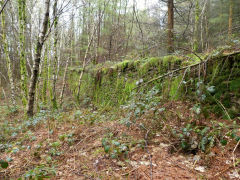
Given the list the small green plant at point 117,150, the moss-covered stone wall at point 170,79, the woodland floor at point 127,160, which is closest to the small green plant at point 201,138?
the woodland floor at point 127,160

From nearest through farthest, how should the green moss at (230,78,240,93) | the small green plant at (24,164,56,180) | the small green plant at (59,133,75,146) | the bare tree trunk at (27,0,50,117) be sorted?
the small green plant at (24,164,56,180), the green moss at (230,78,240,93), the small green plant at (59,133,75,146), the bare tree trunk at (27,0,50,117)

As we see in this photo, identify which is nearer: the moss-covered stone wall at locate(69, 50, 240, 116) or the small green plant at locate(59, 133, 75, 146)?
the moss-covered stone wall at locate(69, 50, 240, 116)

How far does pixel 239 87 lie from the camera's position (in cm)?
272

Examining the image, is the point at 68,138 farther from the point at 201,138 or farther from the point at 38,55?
the point at 38,55

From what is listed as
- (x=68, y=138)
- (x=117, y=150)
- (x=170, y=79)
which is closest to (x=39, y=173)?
(x=117, y=150)

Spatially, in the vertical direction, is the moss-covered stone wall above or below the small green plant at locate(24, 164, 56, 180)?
above

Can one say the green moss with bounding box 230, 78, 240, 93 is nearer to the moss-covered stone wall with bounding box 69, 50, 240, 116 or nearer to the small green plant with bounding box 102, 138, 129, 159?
the moss-covered stone wall with bounding box 69, 50, 240, 116

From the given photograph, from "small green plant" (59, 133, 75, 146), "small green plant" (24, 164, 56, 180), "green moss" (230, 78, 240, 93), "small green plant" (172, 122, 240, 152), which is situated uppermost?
"green moss" (230, 78, 240, 93)

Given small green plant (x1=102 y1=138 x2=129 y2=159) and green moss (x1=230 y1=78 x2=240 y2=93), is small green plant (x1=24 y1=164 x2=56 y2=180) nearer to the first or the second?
small green plant (x1=102 y1=138 x2=129 y2=159)

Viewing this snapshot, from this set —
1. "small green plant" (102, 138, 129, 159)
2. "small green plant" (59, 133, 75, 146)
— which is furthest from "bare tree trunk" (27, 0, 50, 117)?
"small green plant" (102, 138, 129, 159)

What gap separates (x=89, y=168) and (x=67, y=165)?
18.5 inches

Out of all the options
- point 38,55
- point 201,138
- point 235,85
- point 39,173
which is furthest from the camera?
point 38,55

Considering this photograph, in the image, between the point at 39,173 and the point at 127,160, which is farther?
the point at 127,160

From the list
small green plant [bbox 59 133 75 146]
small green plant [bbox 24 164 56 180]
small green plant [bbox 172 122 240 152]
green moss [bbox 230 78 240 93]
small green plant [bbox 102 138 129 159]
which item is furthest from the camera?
small green plant [bbox 59 133 75 146]
